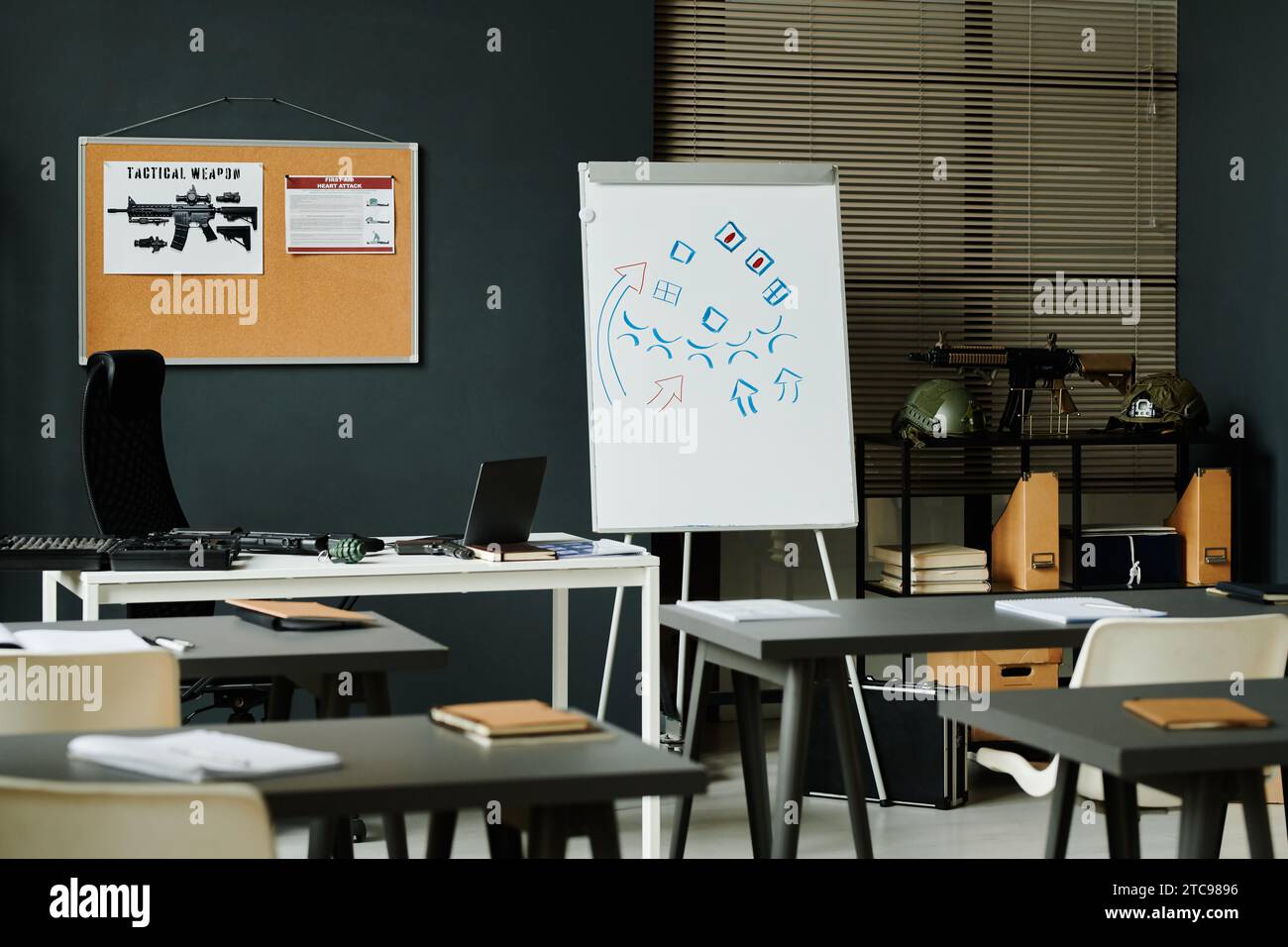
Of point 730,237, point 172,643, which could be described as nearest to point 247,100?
point 730,237

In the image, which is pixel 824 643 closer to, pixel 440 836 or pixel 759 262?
pixel 440 836

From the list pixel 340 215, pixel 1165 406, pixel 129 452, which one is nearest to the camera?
pixel 129 452

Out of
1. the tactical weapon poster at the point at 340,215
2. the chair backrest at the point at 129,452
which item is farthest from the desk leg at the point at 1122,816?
the tactical weapon poster at the point at 340,215

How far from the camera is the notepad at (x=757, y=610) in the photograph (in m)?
2.79

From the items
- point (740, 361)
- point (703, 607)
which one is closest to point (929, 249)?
point (740, 361)

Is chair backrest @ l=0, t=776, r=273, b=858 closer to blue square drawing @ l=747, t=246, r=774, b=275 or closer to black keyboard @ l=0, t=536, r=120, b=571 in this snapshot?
black keyboard @ l=0, t=536, r=120, b=571

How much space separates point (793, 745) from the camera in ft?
8.96

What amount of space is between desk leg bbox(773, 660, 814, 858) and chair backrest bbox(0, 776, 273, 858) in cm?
147

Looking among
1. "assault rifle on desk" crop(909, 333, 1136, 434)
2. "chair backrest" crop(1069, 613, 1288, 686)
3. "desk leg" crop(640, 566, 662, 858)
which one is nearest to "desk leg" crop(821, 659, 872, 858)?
"chair backrest" crop(1069, 613, 1288, 686)

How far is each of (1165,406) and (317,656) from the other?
3512 millimetres

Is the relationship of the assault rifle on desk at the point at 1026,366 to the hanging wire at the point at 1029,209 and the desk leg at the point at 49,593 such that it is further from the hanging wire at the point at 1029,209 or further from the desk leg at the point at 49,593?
the desk leg at the point at 49,593

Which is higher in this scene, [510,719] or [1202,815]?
[510,719]

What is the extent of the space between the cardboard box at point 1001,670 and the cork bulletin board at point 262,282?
1997mm
